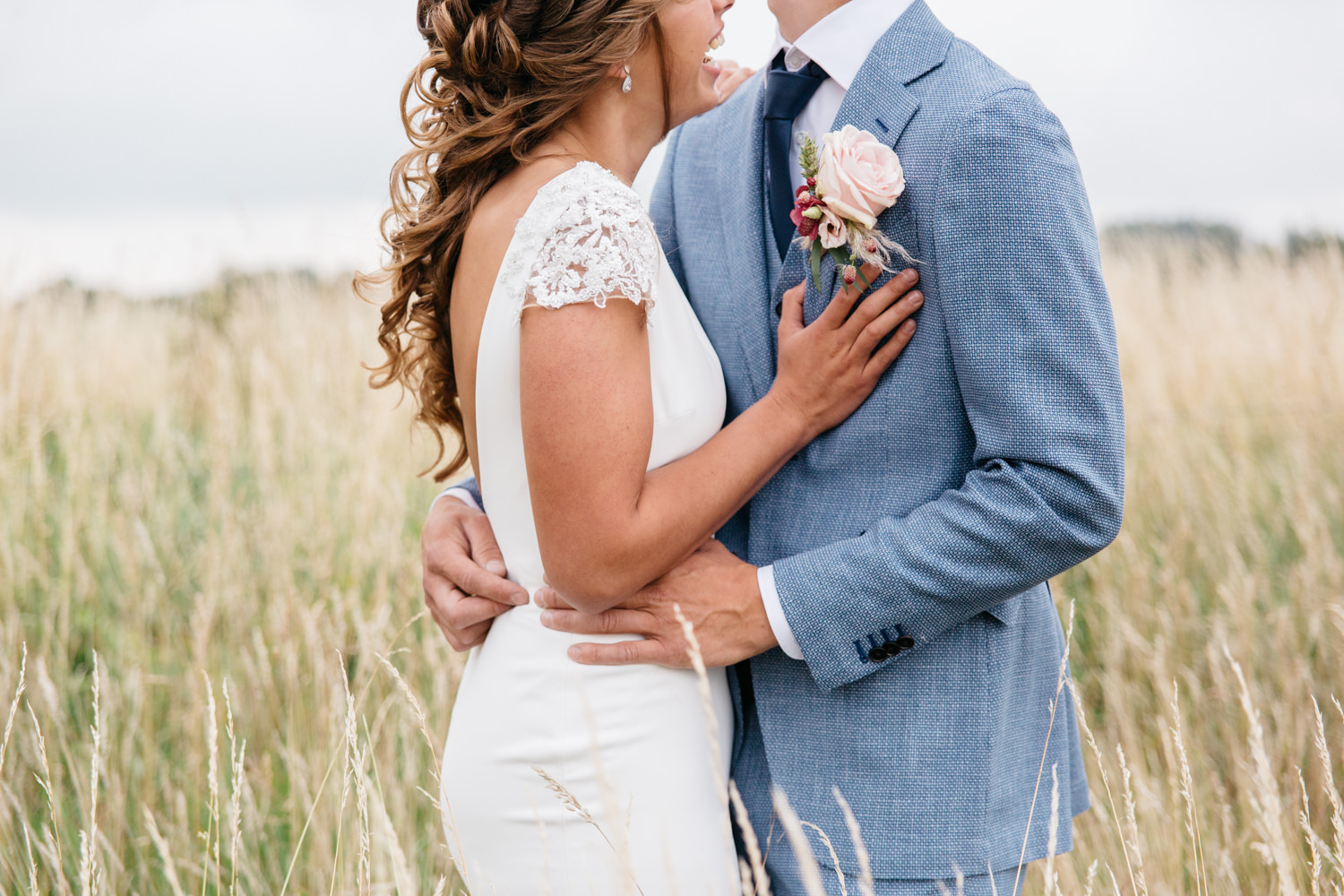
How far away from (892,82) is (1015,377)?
0.59 meters

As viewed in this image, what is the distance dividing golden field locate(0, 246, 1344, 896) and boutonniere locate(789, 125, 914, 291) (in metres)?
1.06

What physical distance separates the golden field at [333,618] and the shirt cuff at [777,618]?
650mm

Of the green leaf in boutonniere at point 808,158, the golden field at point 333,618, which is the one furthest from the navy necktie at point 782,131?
the golden field at point 333,618

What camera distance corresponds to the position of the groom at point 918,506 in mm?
1577

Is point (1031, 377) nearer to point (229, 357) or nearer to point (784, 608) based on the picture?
point (784, 608)

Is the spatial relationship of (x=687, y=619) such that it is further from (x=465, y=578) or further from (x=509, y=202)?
(x=509, y=202)

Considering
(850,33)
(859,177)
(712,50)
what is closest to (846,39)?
(850,33)

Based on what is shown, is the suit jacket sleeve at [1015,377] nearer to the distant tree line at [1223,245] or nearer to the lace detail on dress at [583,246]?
the lace detail on dress at [583,246]

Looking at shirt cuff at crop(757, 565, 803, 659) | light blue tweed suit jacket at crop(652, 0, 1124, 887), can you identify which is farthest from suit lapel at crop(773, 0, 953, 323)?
shirt cuff at crop(757, 565, 803, 659)

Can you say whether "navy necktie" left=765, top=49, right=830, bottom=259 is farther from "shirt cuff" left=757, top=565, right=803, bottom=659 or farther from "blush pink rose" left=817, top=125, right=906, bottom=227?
"shirt cuff" left=757, top=565, right=803, bottom=659

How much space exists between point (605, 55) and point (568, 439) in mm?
749

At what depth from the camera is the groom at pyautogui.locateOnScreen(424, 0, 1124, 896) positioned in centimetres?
158

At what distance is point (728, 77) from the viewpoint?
2184 mm

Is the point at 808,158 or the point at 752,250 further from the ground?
the point at 808,158
